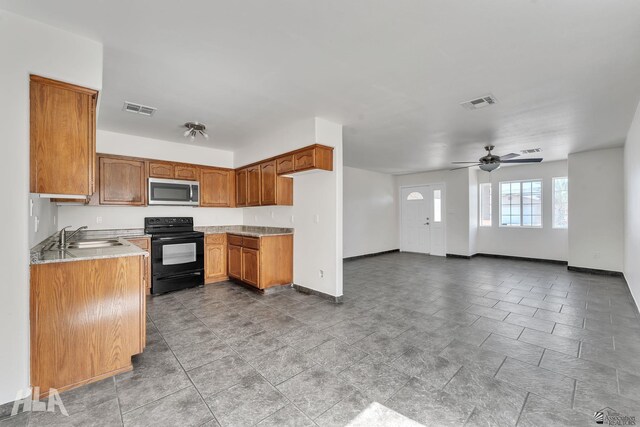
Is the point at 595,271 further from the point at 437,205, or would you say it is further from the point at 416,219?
the point at 416,219

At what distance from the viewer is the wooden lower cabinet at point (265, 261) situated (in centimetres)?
445

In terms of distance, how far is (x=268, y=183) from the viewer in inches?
187

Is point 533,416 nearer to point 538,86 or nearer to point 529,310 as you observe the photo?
point 529,310

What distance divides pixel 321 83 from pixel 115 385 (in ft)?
10.2

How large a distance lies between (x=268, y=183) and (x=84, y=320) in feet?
10.0

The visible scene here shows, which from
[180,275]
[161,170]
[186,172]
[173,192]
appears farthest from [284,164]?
[180,275]

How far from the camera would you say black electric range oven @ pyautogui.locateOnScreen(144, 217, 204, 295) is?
4.40 meters

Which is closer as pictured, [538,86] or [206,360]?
[206,360]

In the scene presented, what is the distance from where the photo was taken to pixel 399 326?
3180mm

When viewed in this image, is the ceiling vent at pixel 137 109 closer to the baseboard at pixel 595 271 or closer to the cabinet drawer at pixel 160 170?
the cabinet drawer at pixel 160 170

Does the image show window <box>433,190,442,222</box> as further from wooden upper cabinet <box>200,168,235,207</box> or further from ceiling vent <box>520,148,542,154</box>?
wooden upper cabinet <box>200,168,235,207</box>

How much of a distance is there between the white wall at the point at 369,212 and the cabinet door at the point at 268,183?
308 centimetres

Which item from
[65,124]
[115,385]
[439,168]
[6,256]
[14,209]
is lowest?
[115,385]

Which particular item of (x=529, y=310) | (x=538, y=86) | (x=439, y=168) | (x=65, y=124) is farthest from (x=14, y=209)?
(x=439, y=168)
